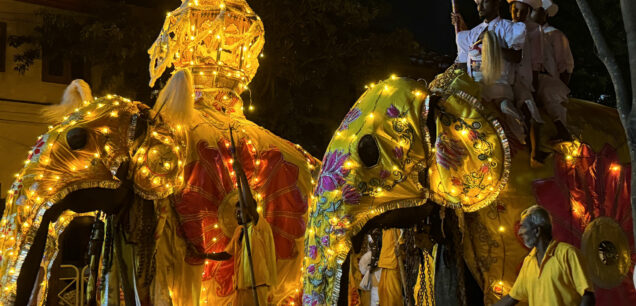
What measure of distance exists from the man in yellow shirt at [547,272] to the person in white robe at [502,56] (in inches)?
36.0

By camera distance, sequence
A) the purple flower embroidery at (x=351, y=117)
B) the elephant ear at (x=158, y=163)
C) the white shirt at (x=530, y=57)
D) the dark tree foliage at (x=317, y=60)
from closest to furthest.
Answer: the purple flower embroidery at (x=351, y=117), the white shirt at (x=530, y=57), the elephant ear at (x=158, y=163), the dark tree foliage at (x=317, y=60)

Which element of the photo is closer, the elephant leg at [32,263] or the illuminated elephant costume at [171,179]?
the elephant leg at [32,263]

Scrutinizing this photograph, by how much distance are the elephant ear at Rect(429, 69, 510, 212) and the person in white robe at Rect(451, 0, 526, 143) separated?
0.16 meters

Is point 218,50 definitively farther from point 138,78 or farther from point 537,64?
point 138,78

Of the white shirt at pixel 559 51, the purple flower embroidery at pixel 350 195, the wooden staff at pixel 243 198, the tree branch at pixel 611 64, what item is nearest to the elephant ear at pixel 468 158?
the purple flower embroidery at pixel 350 195

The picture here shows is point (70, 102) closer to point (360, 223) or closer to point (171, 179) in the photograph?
point (171, 179)

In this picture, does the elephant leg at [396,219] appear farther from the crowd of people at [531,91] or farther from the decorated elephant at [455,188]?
the crowd of people at [531,91]

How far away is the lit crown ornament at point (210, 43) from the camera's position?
32.1 feet

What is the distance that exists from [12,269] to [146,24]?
1105 centimetres

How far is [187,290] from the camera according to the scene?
26.9ft

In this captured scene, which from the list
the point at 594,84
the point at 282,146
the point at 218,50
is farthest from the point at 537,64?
the point at 594,84

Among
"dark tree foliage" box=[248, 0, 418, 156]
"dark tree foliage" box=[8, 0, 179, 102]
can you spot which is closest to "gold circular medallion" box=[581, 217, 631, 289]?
"dark tree foliage" box=[248, 0, 418, 156]

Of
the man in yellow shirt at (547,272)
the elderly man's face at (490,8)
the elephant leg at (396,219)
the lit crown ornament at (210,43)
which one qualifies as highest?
the lit crown ornament at (210,43)

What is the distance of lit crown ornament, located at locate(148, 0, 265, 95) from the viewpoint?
9.78 metres
